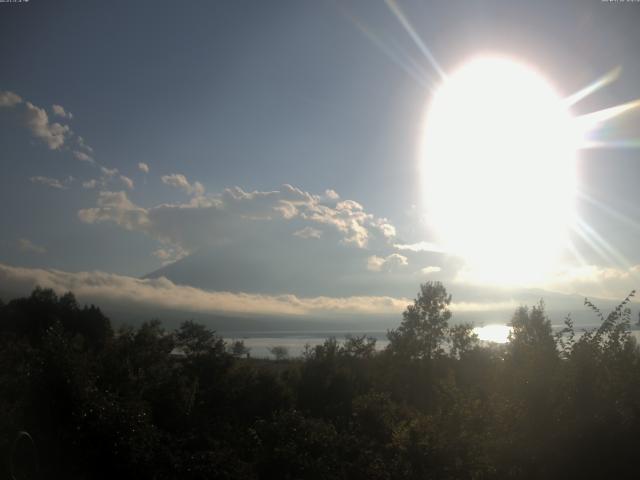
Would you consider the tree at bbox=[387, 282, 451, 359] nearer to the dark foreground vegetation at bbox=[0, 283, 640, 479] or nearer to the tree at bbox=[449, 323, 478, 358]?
the tree at bbox=[449, 323, 478, 358]

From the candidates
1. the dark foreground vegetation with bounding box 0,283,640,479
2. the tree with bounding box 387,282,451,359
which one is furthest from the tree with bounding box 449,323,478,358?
the dark foreground vegetation with bounding box 0,283,640,479

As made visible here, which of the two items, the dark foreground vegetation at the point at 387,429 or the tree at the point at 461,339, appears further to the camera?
the tree at the point at 461,339

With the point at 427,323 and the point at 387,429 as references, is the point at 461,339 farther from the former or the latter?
the point at 387,429

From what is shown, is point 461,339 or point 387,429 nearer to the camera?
point 387,429

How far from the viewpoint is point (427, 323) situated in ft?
144

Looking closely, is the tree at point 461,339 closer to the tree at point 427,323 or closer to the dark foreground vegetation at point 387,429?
the tree at point 427,323

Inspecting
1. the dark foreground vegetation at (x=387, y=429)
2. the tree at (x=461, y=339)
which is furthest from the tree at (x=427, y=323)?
the dark foreground vegetation at (x=387, y=429)

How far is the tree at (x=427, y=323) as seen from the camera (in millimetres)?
42781

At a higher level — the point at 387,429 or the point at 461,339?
the point at 461,339

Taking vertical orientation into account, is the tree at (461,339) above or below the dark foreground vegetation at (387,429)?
above

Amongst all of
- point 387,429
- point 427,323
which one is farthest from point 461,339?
point 387,429

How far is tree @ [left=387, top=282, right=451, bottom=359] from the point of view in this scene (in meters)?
42.8

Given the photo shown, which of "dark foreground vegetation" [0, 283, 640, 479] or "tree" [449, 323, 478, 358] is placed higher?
"tree" [449, 323, 478, 358]

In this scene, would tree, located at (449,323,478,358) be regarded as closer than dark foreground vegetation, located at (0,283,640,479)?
No
